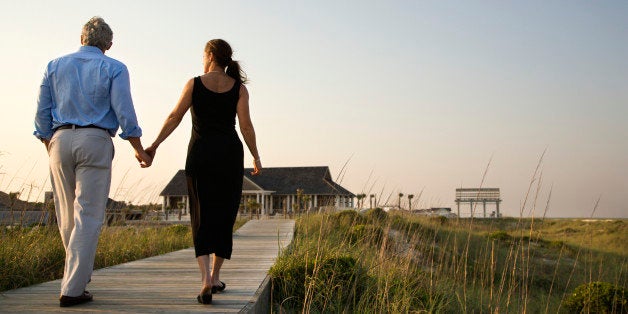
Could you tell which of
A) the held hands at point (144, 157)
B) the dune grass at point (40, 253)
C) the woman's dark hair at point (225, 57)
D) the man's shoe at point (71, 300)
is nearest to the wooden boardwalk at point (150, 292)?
the man's shoe at point (71, 300)

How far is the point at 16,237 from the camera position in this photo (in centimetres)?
659

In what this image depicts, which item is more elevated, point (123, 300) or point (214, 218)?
point (214, 218)

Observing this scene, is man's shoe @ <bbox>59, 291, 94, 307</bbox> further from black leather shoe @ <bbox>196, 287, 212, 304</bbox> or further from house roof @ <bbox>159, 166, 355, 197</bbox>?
house roof @ <bbox>159, 166, 355, 197</bbox>

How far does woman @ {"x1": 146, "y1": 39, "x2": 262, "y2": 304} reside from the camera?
397 cm

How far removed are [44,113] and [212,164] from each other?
1156 millimetres

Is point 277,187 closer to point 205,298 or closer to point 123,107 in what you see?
point 205,298

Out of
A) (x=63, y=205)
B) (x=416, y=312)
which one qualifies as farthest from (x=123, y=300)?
(x=416, y=312)

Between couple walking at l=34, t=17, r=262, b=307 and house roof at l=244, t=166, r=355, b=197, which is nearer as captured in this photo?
couple walking at l=34, t=17, r=262, b=307

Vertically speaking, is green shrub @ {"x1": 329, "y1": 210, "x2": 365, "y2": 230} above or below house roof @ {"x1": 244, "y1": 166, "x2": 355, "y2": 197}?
below

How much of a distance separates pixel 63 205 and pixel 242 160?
1207 millimetres

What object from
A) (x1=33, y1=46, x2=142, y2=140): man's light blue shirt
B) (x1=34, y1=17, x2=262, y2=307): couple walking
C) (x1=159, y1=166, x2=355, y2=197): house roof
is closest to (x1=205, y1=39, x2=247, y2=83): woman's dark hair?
(x1=34, y1=17, x2=262, y2=307): couple walking

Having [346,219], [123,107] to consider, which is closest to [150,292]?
[123,107]

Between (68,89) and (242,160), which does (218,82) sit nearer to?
(242,160)

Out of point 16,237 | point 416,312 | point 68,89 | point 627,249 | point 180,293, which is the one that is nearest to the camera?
point 68,89
